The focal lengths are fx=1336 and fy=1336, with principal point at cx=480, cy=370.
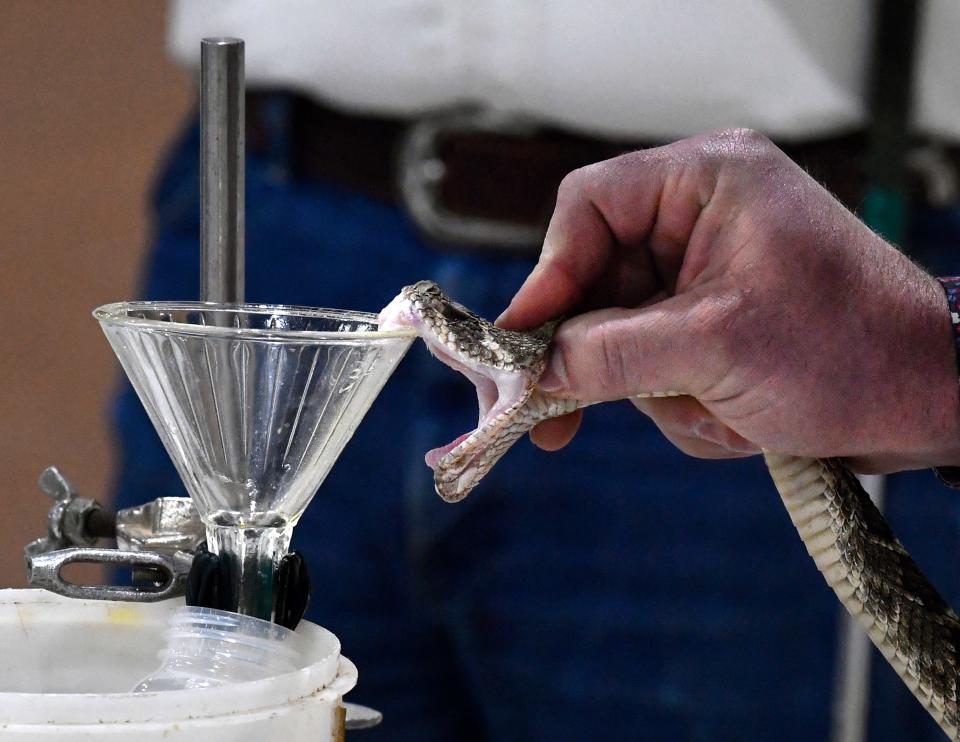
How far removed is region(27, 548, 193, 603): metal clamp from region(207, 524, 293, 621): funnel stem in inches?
0.9

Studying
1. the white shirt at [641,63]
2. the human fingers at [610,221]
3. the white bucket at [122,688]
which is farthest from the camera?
the white shirt at [641,63]

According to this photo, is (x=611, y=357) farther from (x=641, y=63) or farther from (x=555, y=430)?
(x=641, y=63)

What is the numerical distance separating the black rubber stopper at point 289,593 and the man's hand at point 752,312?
0.25 metres

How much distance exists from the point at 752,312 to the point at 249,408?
0.32 meters

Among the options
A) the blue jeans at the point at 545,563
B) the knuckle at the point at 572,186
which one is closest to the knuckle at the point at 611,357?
the knuckle at the point at 572,186

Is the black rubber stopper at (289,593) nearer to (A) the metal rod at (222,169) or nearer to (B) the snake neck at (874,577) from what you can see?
(A) the metal rod at (222,169)

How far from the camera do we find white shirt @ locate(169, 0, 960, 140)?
1.43 metres

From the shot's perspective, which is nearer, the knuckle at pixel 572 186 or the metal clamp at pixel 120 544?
the metal clamp at pixel 120 544

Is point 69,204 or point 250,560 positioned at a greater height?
point 69,204

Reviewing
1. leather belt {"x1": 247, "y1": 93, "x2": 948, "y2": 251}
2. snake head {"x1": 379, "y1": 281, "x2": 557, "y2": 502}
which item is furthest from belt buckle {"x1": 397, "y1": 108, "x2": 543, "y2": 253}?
snake head {"x1": 379, "y1": 281, "x2": 557, "y2": 502}

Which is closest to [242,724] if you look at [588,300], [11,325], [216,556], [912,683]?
[216,556]

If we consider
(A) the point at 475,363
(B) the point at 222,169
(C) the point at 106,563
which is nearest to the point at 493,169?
(A) the point at 475,363

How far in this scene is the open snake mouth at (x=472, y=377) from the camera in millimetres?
766

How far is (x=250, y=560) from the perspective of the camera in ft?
2.11
